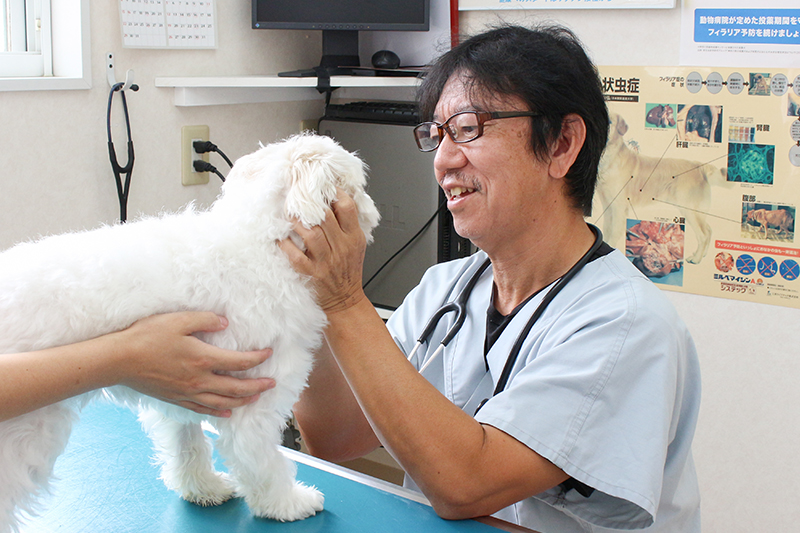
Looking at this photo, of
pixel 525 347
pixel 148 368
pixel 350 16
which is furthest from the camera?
pixel 350 16

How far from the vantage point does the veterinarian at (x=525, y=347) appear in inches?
37.5

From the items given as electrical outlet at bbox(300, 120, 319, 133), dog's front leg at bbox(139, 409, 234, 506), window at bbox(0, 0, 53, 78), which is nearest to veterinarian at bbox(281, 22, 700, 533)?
dog's front leg at bbox(139, 409, 234, 506)

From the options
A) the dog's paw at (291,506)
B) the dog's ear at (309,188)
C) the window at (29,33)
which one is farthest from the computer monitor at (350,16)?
the dog's paw at (291,506)

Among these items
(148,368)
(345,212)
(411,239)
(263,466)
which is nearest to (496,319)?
(345,212)

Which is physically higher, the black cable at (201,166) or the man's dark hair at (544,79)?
the man's dark hair at (544,79)

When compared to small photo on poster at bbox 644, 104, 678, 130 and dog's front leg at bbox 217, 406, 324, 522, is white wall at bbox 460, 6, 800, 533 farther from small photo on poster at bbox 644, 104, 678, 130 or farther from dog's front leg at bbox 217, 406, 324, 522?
dog's front leg at bbox 217, 406, 324, 522

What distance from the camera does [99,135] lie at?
1.90 m

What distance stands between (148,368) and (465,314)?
612 millimetres

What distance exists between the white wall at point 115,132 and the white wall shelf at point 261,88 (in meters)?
0.04

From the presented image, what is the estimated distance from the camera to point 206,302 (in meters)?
0.94

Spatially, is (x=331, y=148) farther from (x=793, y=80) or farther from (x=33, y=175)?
(x=793, y=80)

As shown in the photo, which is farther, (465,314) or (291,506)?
(465,314)

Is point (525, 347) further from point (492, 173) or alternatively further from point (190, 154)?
point (190, 154)

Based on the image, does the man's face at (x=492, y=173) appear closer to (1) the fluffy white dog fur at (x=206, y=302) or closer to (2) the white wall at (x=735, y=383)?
(1) the fluffy white dog fur at (x=206, y=302)
